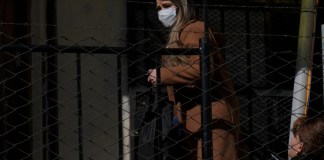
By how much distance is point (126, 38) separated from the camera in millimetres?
5188

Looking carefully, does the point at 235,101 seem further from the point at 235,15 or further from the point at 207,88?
the point at 235,15

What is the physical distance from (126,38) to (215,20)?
0.85 meters

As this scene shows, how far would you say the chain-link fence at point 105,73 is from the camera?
432 centimetres

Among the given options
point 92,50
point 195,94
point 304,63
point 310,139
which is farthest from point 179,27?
point 304,63

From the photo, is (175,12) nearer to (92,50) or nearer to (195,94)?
(195,94)

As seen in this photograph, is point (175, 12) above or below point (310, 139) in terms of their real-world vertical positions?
above

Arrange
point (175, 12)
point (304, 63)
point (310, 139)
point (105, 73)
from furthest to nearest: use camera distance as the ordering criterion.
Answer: point (105, 73) < point (304, 63) < point (175, 12) < point (310, 139)

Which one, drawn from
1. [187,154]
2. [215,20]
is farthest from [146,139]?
[215,20]

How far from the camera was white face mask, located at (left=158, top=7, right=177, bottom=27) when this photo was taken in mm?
3783

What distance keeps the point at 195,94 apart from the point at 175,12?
50 cm

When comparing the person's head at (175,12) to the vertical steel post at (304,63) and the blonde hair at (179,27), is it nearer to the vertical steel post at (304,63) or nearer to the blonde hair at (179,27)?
the blonde hair at (179,27)

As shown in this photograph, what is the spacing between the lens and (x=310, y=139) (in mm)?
3609

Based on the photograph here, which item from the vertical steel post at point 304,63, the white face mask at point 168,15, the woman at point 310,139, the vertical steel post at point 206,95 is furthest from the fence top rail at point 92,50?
the vertical steel post at point 304,63

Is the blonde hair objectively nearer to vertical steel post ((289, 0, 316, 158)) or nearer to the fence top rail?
the fence top rail
